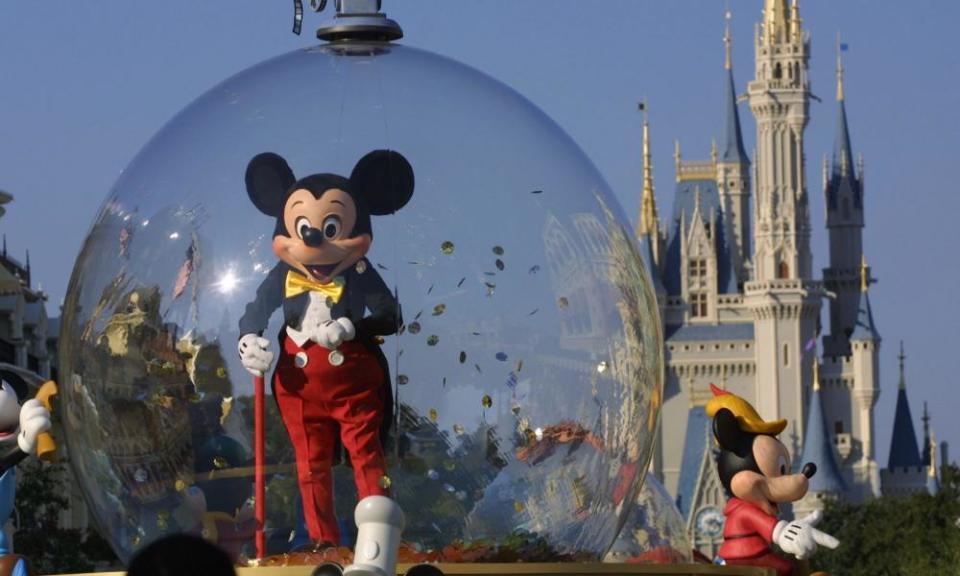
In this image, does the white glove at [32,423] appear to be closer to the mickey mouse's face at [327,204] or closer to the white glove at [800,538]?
the mickey mouse's face at [327,204]

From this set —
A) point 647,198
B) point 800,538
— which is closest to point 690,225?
point 647,198

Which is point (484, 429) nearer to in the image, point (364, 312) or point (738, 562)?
point (364, 312)

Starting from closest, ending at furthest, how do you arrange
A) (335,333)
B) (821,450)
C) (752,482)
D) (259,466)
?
1. (335,333)
2. (259,466)
3. (752,482)
4. (821,450)

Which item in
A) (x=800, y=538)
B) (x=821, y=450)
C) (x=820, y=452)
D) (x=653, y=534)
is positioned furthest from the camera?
(x=820, y=452)

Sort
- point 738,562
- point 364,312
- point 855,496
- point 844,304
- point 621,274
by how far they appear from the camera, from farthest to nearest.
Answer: point 844,304 → point 855,496 → point 738,562 → point 621,274 → point 364,312

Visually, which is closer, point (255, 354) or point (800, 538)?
point (255, 354)

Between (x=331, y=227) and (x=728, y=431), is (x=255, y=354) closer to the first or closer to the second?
(x=331, y=227)

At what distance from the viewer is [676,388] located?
15688 centimetres

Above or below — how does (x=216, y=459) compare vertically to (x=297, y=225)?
below

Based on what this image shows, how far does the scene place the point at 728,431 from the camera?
988cm

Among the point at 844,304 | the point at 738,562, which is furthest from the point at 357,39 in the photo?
the point at 844,304

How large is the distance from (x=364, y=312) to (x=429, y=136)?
51 cm

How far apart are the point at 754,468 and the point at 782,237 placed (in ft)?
482

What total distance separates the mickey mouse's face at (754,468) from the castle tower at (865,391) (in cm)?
14474
